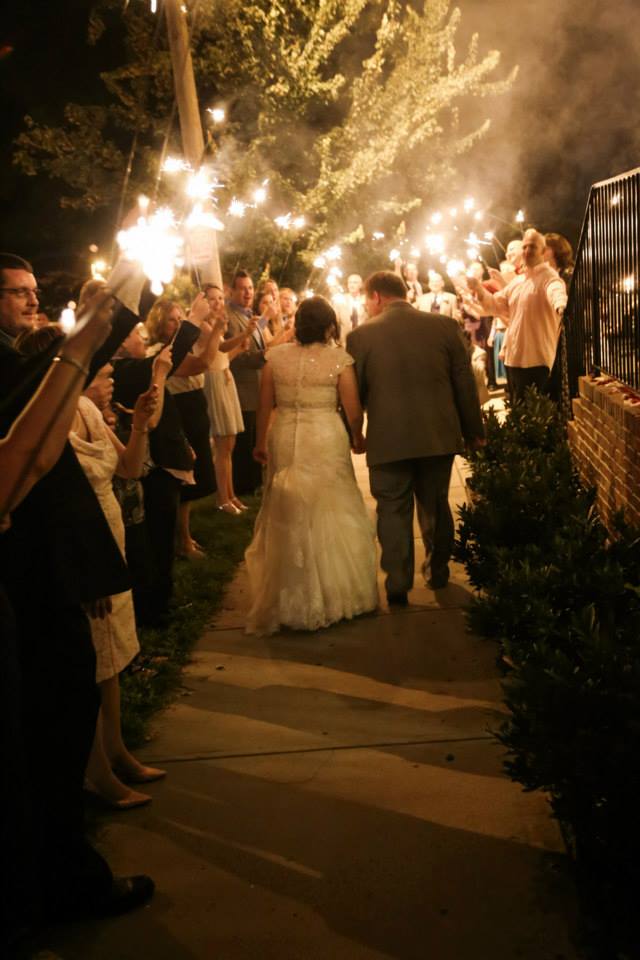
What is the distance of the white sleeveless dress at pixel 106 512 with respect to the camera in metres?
4.37

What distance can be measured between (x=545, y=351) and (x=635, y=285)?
3912mm

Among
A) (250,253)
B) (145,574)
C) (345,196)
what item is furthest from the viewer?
(345,196)

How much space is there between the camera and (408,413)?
7336 millimetres

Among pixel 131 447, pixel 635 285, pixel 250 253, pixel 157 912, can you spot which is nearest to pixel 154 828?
pixel 157 912

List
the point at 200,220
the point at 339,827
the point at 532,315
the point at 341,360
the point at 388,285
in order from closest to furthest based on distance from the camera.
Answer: the point at 339,827
the point at 341,360
the point at 388,285
the point at 532,315
the point at 200,220

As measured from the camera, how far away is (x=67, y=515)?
3.60 meters

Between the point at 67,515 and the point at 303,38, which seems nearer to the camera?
the point at 67,515

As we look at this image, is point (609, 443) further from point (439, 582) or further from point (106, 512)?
point (106, 512)

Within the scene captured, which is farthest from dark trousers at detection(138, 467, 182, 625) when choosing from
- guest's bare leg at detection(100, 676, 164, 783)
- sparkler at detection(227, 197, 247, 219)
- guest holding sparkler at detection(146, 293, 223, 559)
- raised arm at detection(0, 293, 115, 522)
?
sparkler at detection(227, 197, 247, 219)

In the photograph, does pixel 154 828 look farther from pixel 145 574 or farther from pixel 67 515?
pixel 145 574

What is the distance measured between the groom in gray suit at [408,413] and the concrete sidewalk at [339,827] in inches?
52.5

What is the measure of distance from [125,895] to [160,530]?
12.5 ft

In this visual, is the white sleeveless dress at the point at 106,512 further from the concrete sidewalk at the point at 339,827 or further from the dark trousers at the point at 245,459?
the dark trousers at the point at 245,459

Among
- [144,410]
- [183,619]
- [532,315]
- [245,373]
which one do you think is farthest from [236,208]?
[144,410]
